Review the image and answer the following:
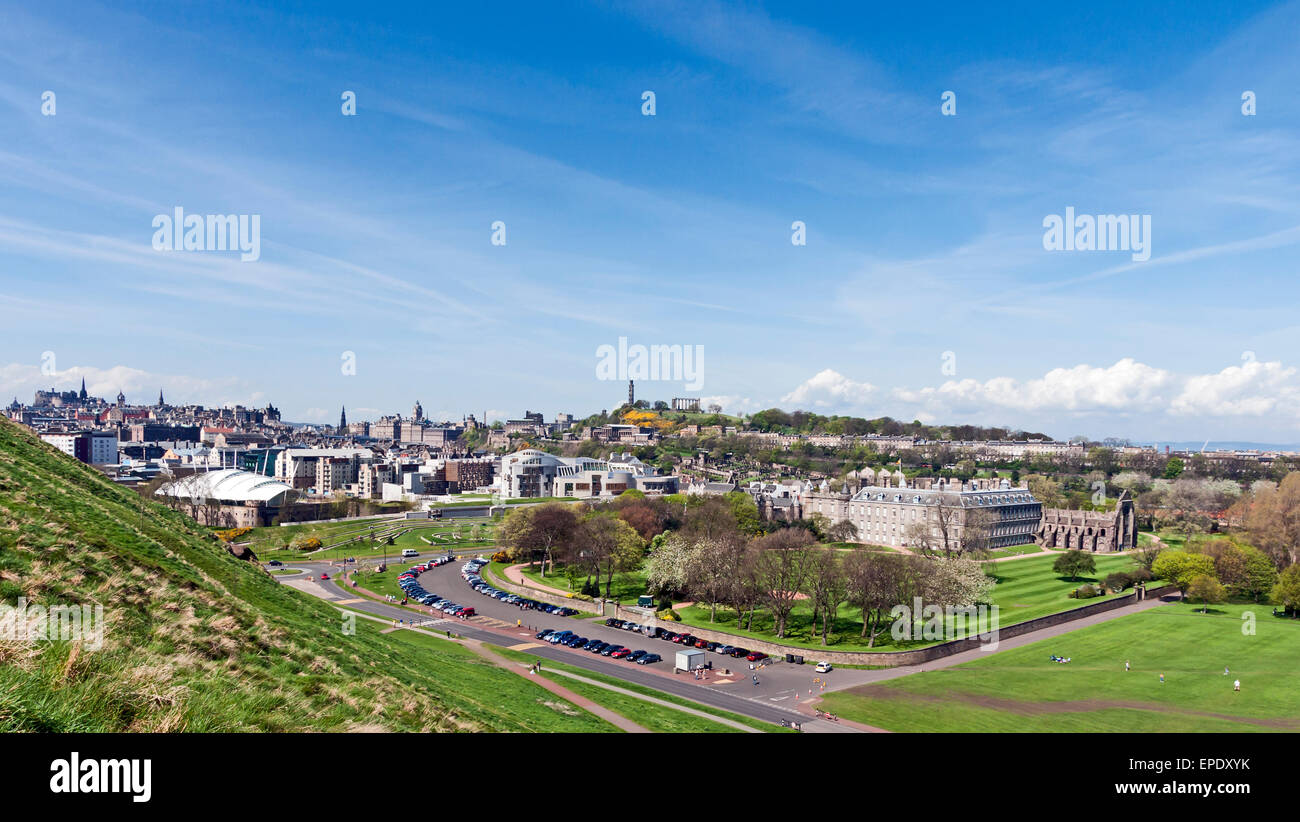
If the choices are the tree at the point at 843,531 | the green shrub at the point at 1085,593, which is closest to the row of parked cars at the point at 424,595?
the tree at the point at 843,531

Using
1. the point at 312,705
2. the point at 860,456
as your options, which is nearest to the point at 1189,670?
the point at 312,705

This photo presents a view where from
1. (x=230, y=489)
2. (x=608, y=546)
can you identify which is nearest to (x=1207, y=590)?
(x=608, y=546)

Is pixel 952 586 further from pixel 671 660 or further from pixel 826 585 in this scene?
pixel 671 660

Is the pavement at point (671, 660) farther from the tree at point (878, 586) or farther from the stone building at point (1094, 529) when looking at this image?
the stone building at point (1094, 529)

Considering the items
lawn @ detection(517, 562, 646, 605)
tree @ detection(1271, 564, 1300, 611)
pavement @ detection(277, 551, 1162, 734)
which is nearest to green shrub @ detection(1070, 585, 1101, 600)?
pavement @ detection(277, 551, 1162, 734)
